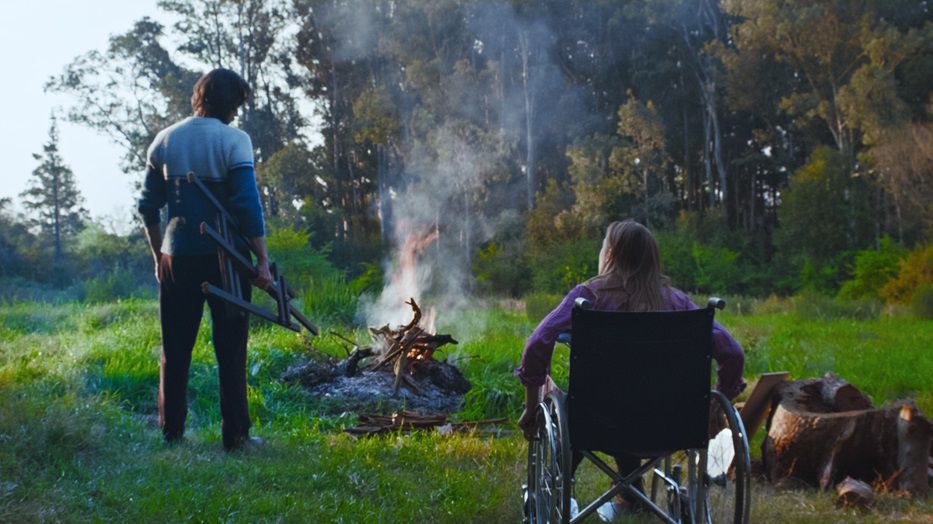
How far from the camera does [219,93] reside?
4.62 metres

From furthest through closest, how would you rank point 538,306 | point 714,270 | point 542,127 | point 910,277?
1. point 542,127
2. point 714,270
3. point 910,277
4. point 538,306

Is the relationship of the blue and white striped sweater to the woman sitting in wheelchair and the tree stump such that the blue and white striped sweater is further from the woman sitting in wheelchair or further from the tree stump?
the tree stump

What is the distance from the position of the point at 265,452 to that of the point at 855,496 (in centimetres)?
295

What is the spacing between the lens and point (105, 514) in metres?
3.46

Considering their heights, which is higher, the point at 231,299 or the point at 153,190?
the point at 153,190

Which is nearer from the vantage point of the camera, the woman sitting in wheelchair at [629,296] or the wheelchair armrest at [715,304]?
the wheelchair armrest at [715,304]

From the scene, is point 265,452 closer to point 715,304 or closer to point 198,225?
point 198,225

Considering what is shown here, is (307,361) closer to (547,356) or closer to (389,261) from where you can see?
(547,356)

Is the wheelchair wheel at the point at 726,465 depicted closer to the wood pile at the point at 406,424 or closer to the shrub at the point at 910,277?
the wood pile at the point at 406,424

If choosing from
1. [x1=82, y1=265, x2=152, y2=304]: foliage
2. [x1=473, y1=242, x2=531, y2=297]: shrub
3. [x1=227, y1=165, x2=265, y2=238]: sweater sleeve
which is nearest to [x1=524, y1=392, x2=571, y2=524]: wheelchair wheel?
[x1=227, y1=165, x2=265, y2=238]: sweater sleeve

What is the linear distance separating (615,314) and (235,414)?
102 inches

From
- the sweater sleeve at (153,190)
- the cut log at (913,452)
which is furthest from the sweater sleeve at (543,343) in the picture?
the cut log at (913,452)

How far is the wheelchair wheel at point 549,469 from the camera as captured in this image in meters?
2.78

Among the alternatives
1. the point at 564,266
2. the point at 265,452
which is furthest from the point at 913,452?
the point at 564,266
